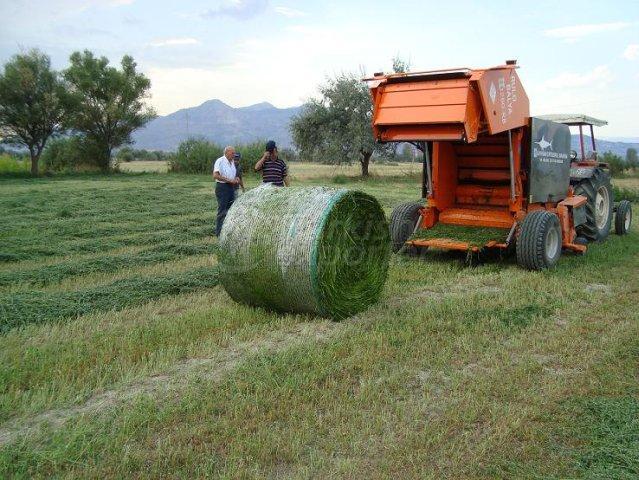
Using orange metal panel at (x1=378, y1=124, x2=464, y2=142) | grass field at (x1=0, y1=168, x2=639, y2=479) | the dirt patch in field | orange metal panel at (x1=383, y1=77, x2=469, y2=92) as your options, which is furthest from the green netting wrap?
orange metal panel at (x1=383, y1=77, x2=469, y2=92)

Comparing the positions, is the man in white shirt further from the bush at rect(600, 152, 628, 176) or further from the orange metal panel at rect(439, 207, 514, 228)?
the bush at rect(600, 152, 628, 176)

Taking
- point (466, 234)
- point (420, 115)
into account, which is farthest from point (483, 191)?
point (420, 115)

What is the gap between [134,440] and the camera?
3504 millimetres

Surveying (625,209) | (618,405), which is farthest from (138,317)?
(625,209)

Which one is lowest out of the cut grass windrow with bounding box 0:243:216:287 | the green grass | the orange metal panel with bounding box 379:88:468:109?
the cut grass windrow with bounding box 0:243:216:287

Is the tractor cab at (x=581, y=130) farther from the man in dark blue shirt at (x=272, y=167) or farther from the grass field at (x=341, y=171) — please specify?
the grass field at (x=341, y=171)

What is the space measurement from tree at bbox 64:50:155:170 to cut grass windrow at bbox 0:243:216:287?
28968mm

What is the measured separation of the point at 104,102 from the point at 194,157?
6.32 metres

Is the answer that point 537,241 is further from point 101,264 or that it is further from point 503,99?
point 101,264

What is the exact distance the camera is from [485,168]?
9.07 meters

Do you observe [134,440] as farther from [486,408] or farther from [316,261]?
[316,261]

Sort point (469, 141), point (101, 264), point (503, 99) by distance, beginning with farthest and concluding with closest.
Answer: point (101, 264)
point (503, 99)
point (469, 141)

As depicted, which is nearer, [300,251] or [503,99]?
[300,251]

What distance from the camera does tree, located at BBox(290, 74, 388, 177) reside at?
30.2 m
